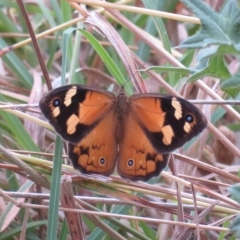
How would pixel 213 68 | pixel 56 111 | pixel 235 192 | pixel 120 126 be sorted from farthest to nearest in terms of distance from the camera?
1. pixel 120 126
2. pixel 56 111
3. pixel 213 68
4. pixel 235 192

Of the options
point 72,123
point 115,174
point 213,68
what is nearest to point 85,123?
point 72,123

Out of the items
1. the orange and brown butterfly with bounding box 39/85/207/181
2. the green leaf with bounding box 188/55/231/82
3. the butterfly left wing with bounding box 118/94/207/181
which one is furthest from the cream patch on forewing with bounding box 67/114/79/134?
the green leaf with bounding box 188/55/231/82

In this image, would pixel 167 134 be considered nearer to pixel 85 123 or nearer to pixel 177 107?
pixel 177 107

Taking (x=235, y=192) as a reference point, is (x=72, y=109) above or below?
above

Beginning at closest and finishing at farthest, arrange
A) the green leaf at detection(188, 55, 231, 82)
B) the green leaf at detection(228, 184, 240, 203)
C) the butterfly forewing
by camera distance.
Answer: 1. the green leaf at detection(228, 184, 240, 203)
2. the green leaf at detection(188, 55, 231, 82)
3. the butterfly forewing

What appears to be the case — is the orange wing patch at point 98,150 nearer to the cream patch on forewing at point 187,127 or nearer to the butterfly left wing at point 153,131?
the butterfly left wing at point 153,131

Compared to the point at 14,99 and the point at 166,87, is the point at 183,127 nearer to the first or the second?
the point at 166,87

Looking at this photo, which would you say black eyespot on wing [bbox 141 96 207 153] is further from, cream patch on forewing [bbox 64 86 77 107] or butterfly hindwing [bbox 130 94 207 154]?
cream patch on forewing [bbox 64 86 77 107]

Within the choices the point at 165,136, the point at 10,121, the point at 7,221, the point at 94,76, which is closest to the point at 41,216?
the point at 7,221
